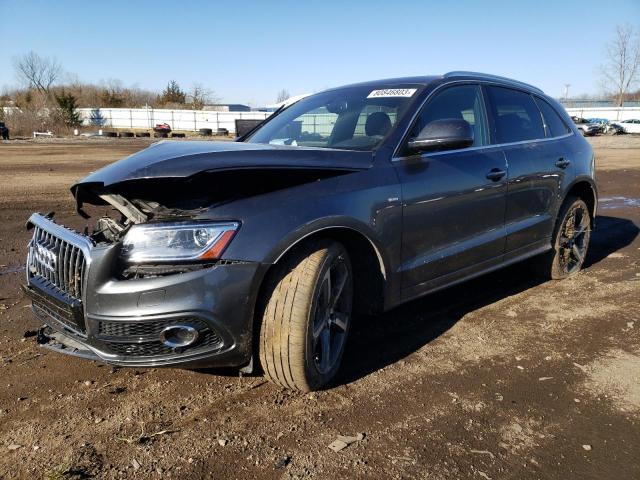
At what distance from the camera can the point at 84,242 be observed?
257cm

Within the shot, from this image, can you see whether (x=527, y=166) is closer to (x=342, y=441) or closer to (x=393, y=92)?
(x=393, y=92)

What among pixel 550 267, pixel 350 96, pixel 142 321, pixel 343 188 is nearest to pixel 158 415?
pixel 142 321

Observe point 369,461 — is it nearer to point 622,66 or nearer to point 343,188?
point 343,188

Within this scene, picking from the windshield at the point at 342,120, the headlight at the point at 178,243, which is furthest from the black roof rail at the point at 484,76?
the headlight at the point at 178,243

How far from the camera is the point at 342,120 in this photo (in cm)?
378

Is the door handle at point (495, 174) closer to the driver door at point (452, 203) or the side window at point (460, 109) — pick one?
the driver door at point (452, 203)

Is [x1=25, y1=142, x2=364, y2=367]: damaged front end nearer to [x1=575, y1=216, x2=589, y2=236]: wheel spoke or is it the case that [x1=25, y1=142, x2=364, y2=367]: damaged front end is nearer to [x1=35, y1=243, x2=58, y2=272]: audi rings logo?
[x1=35, y1=243, x2=58, y2=272]: audi rings logo

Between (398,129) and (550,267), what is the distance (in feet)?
8.18

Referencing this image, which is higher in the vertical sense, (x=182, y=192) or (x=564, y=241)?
(x=182, y=192)

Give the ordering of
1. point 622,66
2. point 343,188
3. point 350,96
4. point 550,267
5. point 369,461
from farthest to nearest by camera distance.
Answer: point 622,66, point 550,267, point 350,96, point 343,188, point 369,461

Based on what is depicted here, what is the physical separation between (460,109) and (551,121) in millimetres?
1525

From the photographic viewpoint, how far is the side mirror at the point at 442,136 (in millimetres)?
3234

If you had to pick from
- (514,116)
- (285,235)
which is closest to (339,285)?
(285,235)

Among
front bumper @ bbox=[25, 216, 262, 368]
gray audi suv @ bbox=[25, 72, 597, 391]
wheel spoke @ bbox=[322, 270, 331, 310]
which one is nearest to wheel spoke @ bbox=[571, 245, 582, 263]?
gray audi suv @ bbox=[25, 72, 597, 391]
